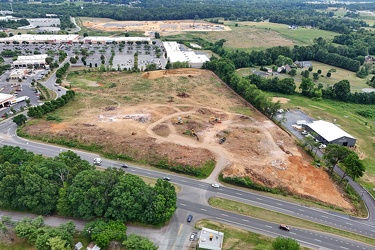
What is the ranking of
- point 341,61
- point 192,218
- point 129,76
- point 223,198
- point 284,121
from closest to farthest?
point 192,218
point 223,198
point 284,121
point 129,76
point 341,61

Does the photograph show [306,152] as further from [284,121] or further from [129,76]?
[129,76]

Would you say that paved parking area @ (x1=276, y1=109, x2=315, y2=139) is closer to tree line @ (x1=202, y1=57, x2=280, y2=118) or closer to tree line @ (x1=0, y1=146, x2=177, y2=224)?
tree line @ (x1=202, y1=57, x2=280, y2=118)

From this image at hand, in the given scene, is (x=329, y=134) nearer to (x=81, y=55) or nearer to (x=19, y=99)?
(x=19, y=99)

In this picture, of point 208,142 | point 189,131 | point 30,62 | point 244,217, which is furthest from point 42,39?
point 244,217

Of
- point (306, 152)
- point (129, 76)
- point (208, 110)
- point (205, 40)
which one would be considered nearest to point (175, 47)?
point (205, 40)

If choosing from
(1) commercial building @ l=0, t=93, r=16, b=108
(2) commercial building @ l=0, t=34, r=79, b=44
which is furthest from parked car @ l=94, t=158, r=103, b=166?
(2) commercial building @ l=0, t=34, r=79, b=44

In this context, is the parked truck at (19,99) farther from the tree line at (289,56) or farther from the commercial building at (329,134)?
→ the commercial building at (329,134)
